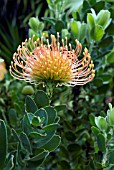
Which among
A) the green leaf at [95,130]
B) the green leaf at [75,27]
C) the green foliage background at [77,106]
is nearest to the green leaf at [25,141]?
the green foliage background at [77,106]

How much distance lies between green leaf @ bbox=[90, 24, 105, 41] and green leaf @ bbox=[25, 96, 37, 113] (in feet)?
0.85

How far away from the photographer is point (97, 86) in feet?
3.58

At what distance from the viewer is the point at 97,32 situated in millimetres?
926

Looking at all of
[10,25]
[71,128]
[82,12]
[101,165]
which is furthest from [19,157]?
[10,25]

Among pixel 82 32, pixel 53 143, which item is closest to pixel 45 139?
pixel 53 143

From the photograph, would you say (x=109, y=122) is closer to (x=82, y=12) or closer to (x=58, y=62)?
(x=58, y=62)

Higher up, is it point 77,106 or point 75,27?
point 75,27

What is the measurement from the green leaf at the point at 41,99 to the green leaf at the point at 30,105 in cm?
2

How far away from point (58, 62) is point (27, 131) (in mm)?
146

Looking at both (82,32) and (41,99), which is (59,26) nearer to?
(82,32)

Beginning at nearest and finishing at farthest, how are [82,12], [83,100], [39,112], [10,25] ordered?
1. [39,112]
2. [82,12]
3. [83,100]
4. [10,25]

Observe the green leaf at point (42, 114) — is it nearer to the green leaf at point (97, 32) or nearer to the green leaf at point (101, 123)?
the green leaf at point (101, 123)

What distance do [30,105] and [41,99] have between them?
0.08 ft

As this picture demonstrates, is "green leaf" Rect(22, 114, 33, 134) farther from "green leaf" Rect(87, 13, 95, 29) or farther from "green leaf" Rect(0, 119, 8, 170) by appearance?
"green leaf" Rect(87, 13, 95, 29)
